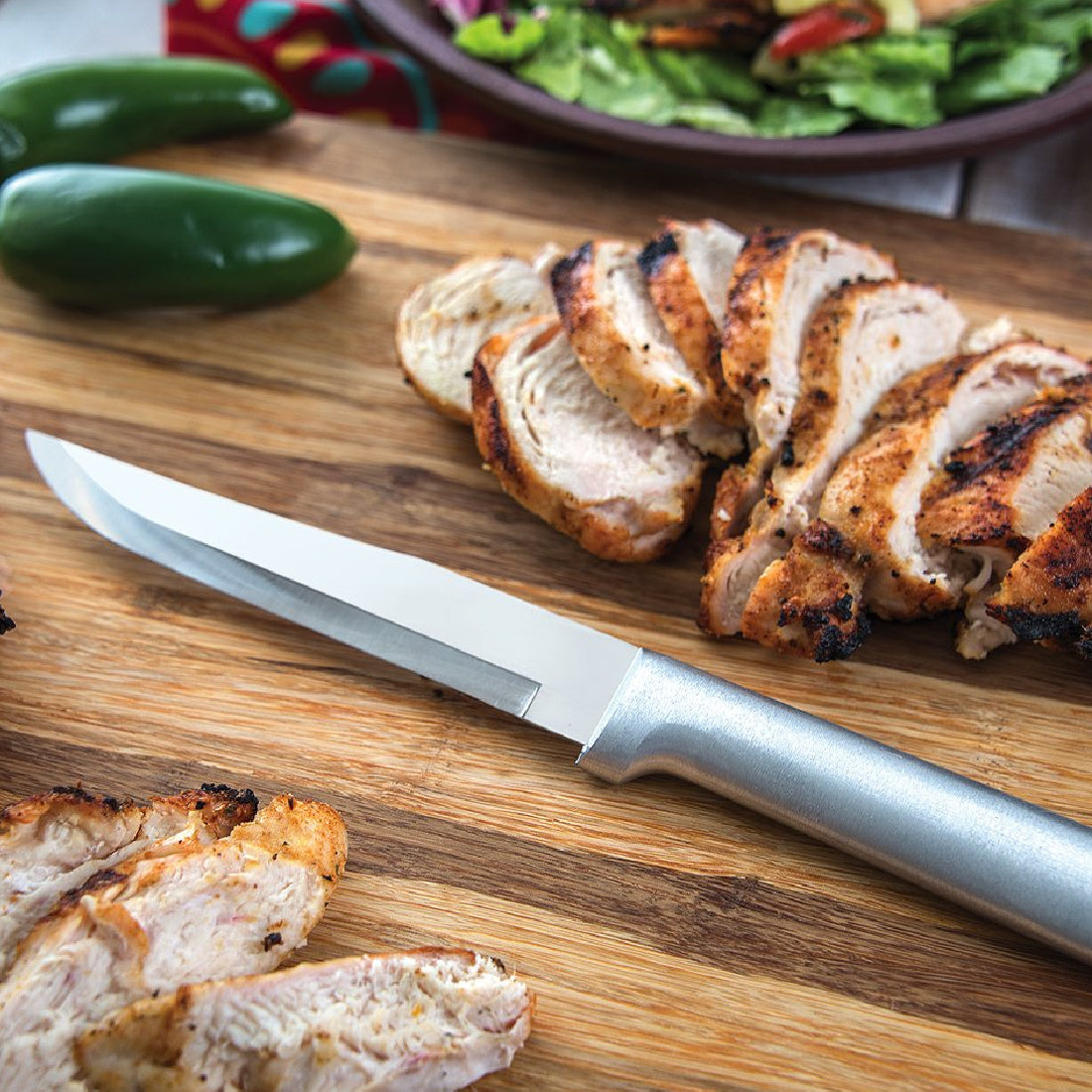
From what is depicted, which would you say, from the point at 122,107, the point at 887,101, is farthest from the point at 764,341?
the point at 122,107

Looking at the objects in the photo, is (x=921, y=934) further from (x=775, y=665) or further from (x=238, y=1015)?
(x=238, y=1015)

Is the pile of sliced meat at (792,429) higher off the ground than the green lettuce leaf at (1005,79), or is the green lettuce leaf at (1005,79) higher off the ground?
the green lettuce leaf at (1005,79)

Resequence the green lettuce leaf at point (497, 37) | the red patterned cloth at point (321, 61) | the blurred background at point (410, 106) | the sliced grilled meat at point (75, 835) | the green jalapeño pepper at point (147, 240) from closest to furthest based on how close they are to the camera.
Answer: the sliced grilled meat at point (75, 835) → the green jalapeño pepper at point (147, 240) → the green lettuce leaf at point (497, 37) → the blurred background at point (410, 106) → the red patterned cloth at point (321, 61)

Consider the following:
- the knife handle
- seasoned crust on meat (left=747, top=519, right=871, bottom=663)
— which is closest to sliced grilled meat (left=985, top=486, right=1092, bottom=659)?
seasoned crust on meat (left=747, top=519, right=871, bottom=663)

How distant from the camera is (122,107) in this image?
13.1ft

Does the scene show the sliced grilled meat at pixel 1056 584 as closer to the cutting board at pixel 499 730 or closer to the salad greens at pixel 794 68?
the cutting board at pixel 499 730

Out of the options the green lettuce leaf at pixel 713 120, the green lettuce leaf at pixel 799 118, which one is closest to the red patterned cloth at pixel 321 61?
the green lettuce leaf at pixel 713 120

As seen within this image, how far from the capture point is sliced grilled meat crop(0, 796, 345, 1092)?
1.99 m

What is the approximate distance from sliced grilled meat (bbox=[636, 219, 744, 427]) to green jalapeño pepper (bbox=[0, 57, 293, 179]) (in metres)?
1.71

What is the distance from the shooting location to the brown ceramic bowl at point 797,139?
3.88 meters

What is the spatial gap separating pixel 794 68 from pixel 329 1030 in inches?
145

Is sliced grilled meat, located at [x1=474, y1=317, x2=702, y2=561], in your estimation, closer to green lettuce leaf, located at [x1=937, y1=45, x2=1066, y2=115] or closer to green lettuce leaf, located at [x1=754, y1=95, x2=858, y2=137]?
green lettuce leaf, located at [x1=754, y1=95, x2=858, y2=137]

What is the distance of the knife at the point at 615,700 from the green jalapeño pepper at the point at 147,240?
64 centimetres

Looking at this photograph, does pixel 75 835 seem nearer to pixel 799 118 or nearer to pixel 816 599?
pixel 816 599
